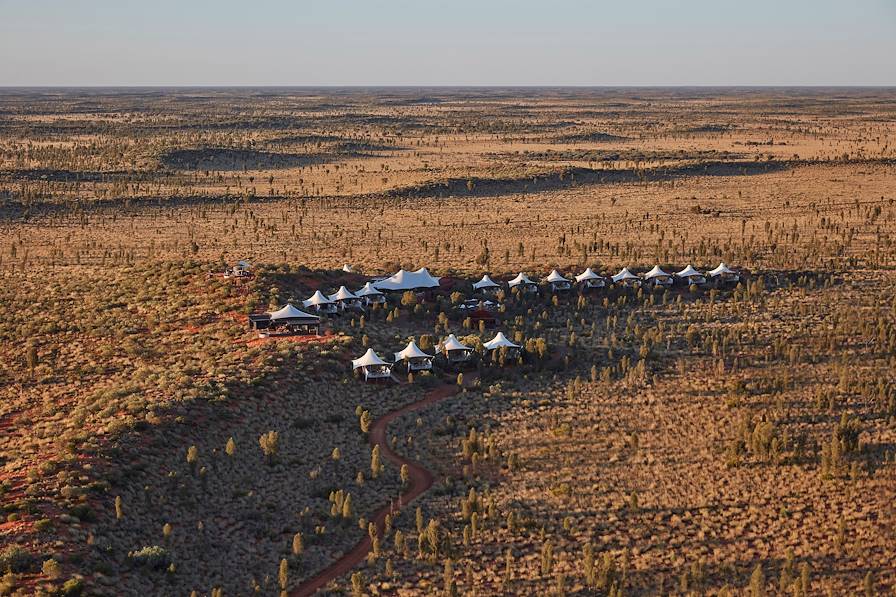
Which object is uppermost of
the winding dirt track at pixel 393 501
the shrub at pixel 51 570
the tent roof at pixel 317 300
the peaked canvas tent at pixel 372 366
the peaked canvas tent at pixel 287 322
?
the tent roof at pixel 317 300

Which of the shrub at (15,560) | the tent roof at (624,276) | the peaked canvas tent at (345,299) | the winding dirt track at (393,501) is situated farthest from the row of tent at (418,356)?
the shrub at (15,560)

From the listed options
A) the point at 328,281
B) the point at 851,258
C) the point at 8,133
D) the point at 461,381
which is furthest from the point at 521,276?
the point at 8,133

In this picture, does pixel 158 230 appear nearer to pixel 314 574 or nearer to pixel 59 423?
pixel 59 423

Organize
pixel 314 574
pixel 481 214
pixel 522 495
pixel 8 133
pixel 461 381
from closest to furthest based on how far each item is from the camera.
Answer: pixel 314 574
pixel 522 495
pixel 461 381
pixel 481 214
pixel 8 133

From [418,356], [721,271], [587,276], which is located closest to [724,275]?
[721,271]

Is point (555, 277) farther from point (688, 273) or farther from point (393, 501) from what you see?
point (393, 501)

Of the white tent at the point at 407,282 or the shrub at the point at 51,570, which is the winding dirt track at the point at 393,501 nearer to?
the shrub at the point at 51,570

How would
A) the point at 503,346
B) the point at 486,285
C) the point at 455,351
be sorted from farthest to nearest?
the point at 486,285 < the point at 503,346 < the point at 455,351
